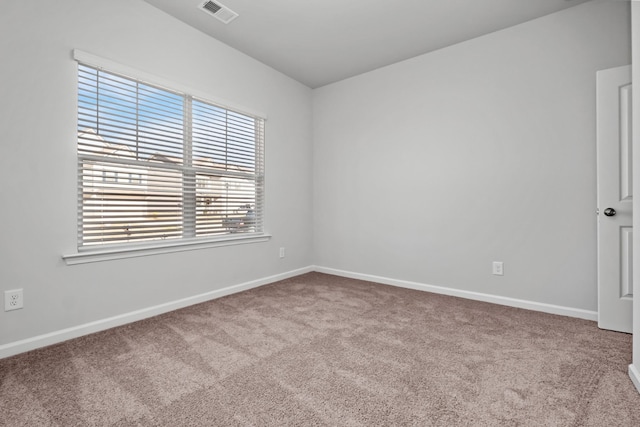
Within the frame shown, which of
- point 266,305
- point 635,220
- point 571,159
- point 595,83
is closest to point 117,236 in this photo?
point 266,305

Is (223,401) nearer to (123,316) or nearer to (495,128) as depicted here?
(123,316)

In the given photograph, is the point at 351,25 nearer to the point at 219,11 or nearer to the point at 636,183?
the point at 219,11

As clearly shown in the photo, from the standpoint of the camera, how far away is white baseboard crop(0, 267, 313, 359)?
1.91 metres

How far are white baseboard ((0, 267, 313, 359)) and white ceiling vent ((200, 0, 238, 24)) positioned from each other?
8.39ft

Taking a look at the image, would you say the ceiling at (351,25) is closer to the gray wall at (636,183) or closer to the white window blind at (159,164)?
the white window blind at (159,164)

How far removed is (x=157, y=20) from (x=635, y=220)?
11.9ft

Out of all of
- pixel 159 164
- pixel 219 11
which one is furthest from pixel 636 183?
pixel 159 164

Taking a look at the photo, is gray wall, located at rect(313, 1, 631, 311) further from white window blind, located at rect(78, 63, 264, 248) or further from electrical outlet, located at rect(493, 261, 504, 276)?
white window blind, located at rect(78, 63, 264, 248)

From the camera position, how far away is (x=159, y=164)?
2.64m

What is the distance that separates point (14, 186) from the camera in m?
1.90

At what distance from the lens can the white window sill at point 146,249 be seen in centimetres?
218

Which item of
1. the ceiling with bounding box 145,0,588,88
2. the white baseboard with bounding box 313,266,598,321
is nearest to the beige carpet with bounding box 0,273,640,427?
the white baseboard with bounding box 313,266,598,321

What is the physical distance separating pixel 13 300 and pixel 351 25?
10.9 feet

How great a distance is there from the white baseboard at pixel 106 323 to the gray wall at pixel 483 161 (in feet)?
5.38
